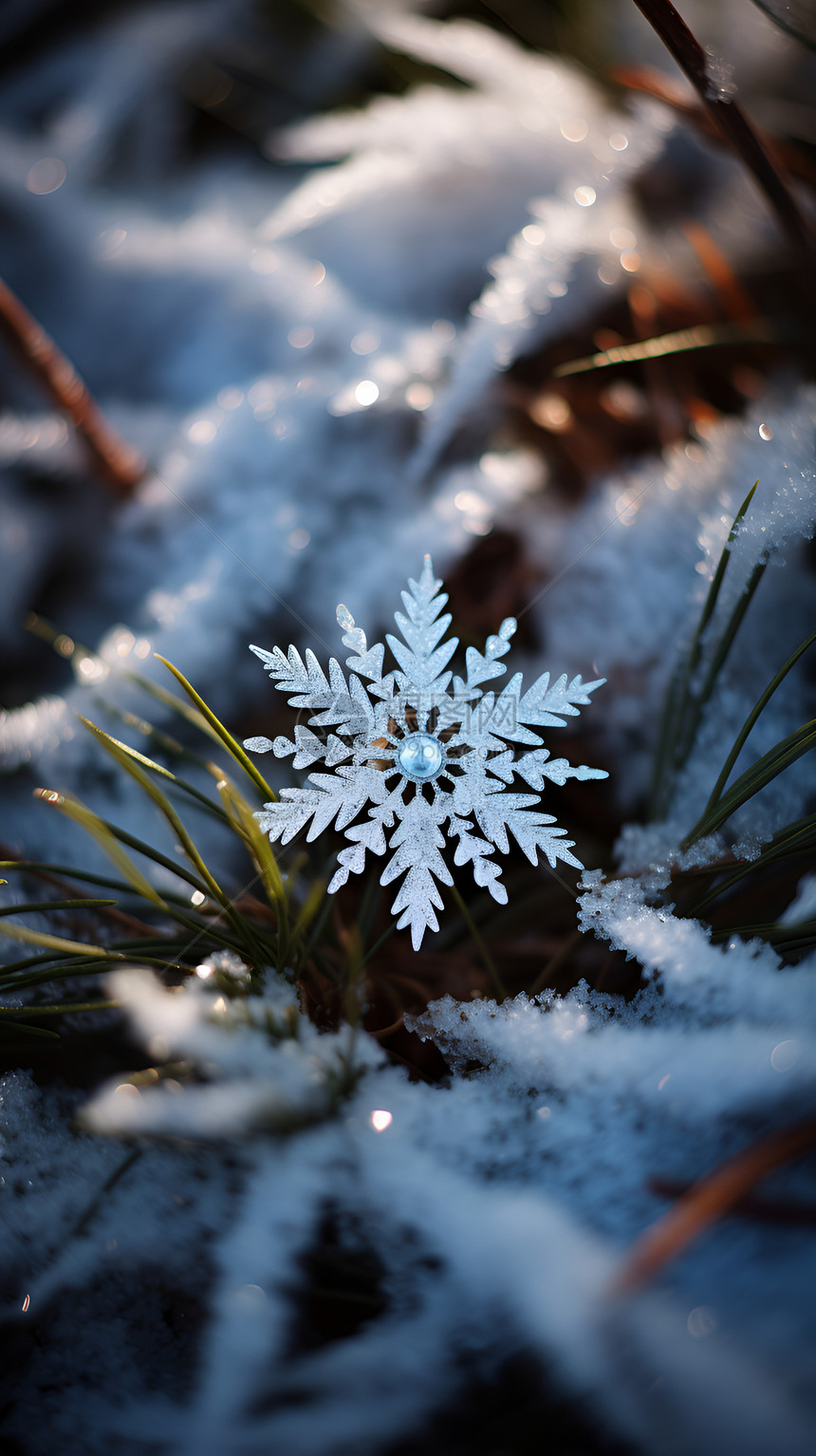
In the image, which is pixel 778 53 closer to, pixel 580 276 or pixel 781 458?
pixel 580 276

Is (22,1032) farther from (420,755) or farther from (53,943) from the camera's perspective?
(420,755)

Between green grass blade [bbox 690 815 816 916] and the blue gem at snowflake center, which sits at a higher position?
the blue gem at snowflake center

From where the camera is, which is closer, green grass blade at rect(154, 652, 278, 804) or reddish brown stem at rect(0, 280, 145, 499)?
green grass blade at rect(154, 652, 278, 804)

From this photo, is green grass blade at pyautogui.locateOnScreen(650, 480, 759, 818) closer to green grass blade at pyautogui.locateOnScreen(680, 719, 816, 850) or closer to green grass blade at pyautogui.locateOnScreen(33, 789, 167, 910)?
green grass blade at pyautogui.locateOnScreen(680, 719, 816, 850)

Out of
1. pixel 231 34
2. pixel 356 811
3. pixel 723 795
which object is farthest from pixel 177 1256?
pixel 231 34

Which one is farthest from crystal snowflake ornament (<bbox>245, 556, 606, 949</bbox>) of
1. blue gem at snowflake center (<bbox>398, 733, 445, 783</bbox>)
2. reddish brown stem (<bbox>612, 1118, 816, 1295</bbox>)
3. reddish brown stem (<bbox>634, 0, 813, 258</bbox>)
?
reddish brown stem (<bbox>634, 0, 813, 258</bbox>)

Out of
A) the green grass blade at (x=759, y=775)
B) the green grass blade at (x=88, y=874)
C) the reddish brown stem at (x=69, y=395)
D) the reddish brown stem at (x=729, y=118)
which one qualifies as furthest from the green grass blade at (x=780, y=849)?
the reddish brown stem at (x=69, y=395)
